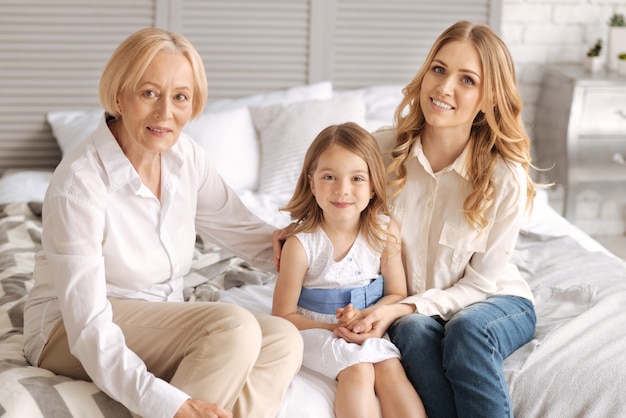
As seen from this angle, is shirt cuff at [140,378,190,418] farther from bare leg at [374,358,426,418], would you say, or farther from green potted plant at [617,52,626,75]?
green potted plant at [617,52,626,75]

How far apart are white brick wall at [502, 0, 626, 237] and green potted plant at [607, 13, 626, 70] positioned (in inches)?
5.3

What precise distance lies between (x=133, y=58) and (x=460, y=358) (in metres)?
0.85

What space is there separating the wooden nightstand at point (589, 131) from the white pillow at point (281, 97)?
97 cm

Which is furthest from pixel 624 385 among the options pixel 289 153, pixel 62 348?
pixel 289 153

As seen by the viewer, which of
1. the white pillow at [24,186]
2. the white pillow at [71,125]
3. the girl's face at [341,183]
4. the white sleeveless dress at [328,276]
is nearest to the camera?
the white sleeveless dress at [328,276]

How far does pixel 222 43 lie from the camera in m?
3.56

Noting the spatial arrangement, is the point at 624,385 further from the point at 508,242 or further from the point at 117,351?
the point at 117,351

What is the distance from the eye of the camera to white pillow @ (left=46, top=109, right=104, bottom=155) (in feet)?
10.8

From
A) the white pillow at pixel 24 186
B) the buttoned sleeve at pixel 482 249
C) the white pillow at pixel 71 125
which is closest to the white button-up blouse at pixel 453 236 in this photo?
the buttoned sleeve at pixel 482 249

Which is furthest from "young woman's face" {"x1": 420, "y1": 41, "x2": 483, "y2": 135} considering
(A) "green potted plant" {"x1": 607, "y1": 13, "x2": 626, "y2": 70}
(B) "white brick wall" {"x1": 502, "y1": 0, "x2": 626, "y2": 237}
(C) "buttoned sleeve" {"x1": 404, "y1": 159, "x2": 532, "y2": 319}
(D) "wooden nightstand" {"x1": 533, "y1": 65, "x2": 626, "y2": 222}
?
(A) "green potted plant" {"x1": 607, "y1": 13, "x2": 626, "y2": 70}

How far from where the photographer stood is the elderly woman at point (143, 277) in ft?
5.20

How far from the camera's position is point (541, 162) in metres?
3.95

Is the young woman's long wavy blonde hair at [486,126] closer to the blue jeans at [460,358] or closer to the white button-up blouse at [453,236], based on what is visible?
the white button-up blouse at [453,236]

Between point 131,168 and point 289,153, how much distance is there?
144 centimetres
